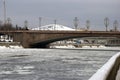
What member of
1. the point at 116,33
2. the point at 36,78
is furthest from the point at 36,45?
the point at 36,78

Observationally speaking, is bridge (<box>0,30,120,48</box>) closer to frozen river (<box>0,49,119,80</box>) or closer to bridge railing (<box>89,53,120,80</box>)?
frozen river (<box>0,49,119,80</box>)

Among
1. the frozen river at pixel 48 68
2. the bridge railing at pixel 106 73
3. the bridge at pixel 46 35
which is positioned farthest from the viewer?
the bridge at pixel 46 35

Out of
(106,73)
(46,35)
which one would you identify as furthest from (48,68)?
(46,35)

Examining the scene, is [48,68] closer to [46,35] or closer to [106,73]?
[106,73]

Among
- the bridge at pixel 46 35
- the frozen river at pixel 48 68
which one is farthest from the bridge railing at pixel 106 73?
the bridge at pixel 46 35

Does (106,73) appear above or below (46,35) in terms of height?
below

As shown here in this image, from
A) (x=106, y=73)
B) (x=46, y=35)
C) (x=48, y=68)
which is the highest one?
(x=46, y=35)

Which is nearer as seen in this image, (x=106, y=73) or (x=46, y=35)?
(x=106, y=73)

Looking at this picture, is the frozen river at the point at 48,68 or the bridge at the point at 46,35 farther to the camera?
the bridge at the point at 46,35

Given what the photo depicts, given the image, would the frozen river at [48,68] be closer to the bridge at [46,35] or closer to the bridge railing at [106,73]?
the bridge railing at [106,73]

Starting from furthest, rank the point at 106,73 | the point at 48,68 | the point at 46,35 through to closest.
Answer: the point at 46,35
the point at 48,68
the point at 106,73

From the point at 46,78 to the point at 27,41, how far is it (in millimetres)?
84701

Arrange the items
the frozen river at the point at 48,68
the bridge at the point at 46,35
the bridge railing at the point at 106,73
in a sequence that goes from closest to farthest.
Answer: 1. the bridge railing at the point at 106,73
2. the frozen river at the point at 48,68
3. the bridge at the point at 46,35

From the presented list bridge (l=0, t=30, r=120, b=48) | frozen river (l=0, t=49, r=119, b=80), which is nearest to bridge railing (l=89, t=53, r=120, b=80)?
frozen river (l=0, t=49, r=119, b=80)
